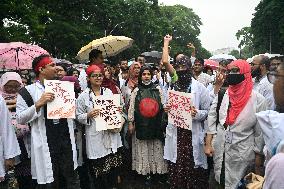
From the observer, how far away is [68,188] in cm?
484

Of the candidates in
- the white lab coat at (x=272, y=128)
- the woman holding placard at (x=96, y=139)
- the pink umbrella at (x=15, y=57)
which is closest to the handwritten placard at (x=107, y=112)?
the woman holding placard at (x=96, y=139)

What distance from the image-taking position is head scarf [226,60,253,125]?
436 centimetres

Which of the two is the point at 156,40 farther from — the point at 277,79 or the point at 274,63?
the point at 277,79

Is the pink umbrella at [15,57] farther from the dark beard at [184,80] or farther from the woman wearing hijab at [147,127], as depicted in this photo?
the dark beard at [184,80]

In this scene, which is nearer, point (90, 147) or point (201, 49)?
point (90, 147)

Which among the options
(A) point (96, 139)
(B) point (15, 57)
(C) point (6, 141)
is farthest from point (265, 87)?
(B) point (15, 57)

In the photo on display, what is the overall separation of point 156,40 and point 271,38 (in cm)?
1598

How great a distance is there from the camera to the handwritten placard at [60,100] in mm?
4527

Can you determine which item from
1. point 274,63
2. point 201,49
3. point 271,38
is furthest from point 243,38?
point 274,63

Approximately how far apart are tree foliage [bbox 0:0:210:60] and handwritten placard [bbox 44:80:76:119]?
17.0 m

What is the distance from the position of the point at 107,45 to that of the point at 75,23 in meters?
26.5

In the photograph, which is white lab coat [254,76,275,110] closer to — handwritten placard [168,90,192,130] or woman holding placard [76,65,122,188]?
handwritten placard [168,90,192,130]

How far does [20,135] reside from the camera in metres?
4.82

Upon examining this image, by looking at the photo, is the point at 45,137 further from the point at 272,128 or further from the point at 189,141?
the point at 272,128
